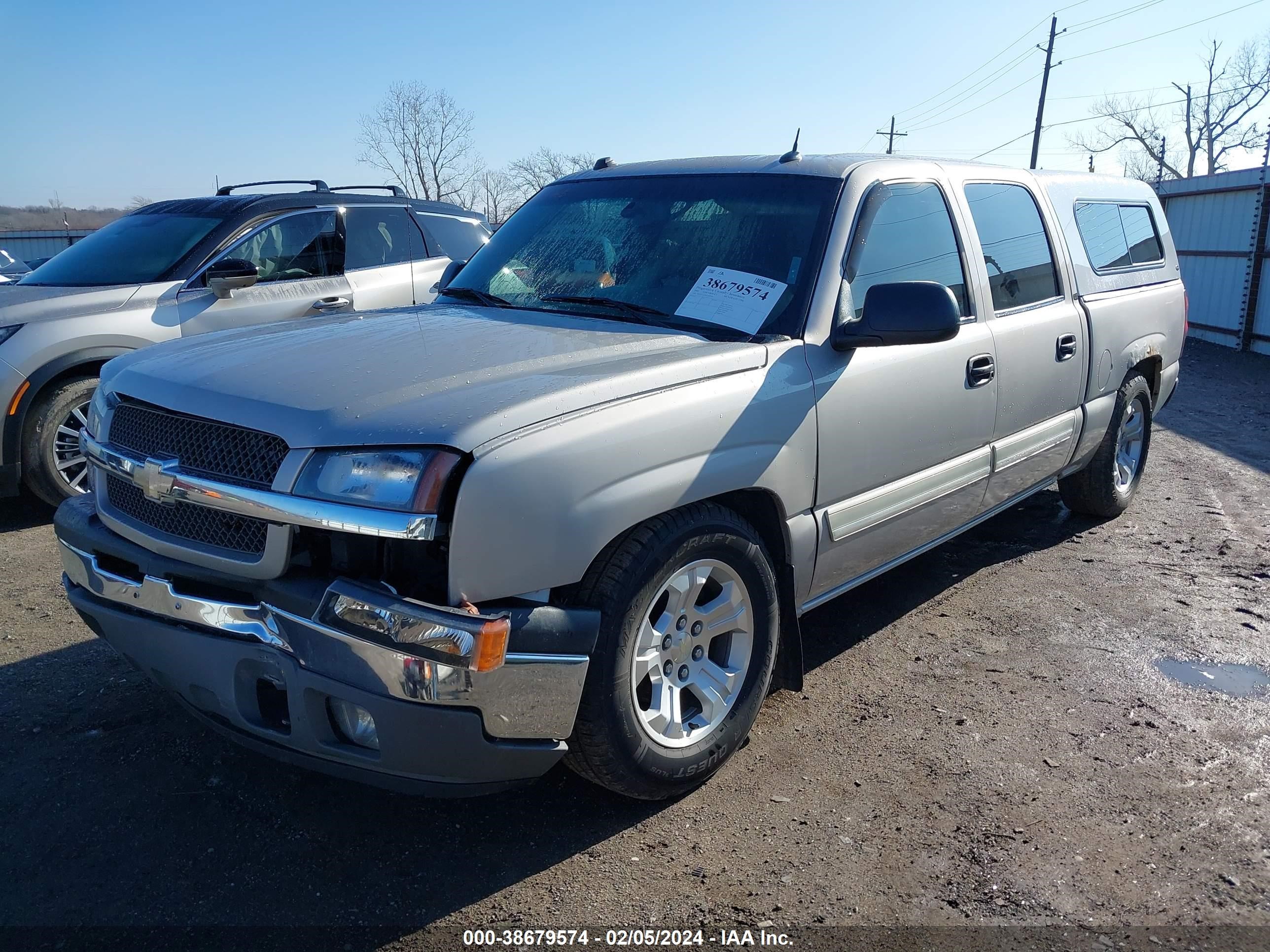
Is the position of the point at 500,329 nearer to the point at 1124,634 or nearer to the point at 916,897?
the point at 916,897

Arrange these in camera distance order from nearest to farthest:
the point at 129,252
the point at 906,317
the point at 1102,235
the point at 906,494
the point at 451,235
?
1. the point at 906,317
2. the point at 906,494
3. the point at 1102,235
4. the point at 129,252
5. the point at 451,235

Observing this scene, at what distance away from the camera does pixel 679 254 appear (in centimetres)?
353

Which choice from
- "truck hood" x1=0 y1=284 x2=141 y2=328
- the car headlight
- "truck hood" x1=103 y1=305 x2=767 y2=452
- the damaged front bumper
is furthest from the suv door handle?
"truck hood" x1=0 y1=284 x2=141 y2=328

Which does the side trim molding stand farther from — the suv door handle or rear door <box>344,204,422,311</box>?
rear door <box>344,204,422,311</box>

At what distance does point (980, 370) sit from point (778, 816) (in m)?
2.02

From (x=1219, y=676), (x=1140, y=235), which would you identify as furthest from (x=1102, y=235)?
(x=1219, y=676)

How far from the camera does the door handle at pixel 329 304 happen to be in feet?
21.9

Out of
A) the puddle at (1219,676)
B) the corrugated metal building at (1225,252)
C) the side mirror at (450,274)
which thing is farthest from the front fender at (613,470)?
the corrugated metal building at (1225,252)

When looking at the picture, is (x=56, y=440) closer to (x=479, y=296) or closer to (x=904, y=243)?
(x=479, y=296)

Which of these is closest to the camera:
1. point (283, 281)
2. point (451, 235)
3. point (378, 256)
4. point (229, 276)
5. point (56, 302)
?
point (56, 302)

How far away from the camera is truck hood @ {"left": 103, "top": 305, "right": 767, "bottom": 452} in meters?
2.36

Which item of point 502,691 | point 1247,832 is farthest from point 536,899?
point 1247,832

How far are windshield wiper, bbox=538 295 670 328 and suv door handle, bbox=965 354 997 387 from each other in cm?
133

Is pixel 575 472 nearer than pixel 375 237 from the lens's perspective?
Yes
